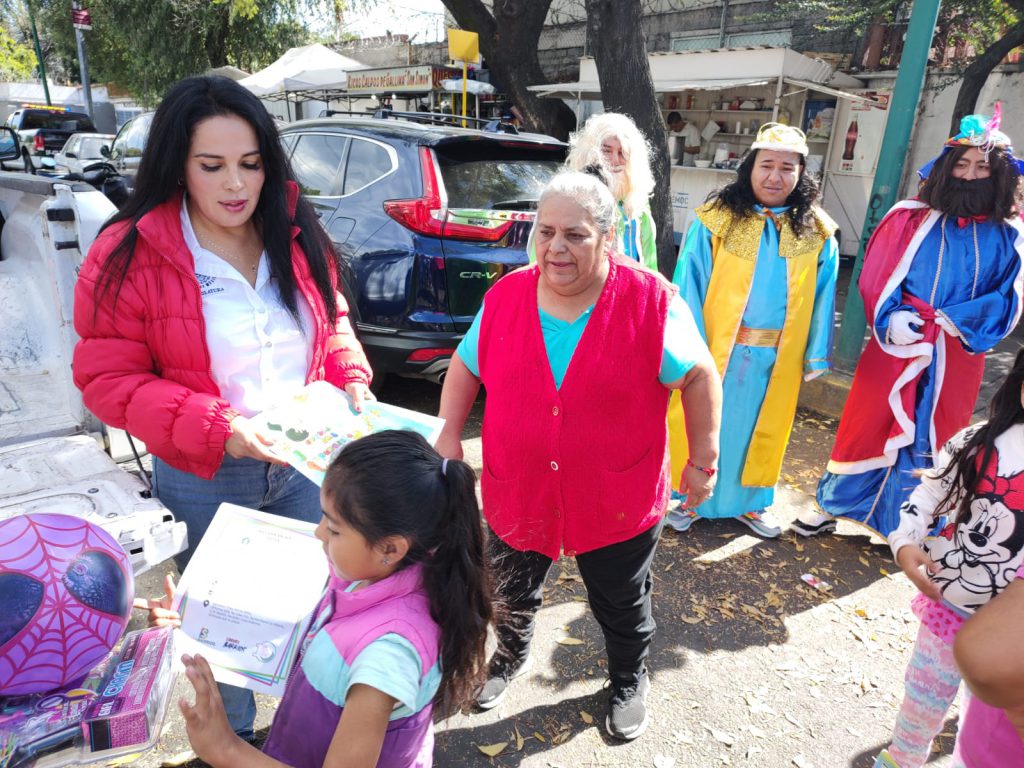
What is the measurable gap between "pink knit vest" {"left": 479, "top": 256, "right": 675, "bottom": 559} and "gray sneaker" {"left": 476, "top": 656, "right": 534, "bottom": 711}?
2.18 ft

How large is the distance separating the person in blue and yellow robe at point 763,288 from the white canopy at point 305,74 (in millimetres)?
16100

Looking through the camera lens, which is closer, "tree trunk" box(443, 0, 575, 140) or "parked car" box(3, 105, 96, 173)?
"tree trunk" box(443, 0, 575, 140)

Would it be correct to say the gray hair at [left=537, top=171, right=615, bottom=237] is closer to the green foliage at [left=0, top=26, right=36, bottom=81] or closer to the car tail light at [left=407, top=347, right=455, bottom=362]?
the car tail light at [left=407, top=347, right=455, bottom=362]

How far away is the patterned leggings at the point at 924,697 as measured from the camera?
1.96 metres

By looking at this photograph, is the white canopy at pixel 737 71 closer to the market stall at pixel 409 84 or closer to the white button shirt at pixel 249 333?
the market stall at pixel 409 84

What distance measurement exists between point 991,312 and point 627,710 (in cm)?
240

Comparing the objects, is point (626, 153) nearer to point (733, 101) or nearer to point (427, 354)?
point (427, 354)

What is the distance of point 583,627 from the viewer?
2.97m

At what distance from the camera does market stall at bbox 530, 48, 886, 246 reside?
10.0 meters

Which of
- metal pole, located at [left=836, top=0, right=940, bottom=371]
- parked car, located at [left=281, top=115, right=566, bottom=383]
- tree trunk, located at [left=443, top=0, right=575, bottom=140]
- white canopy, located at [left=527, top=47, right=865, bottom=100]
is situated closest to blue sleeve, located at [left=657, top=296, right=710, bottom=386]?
parked car, located at [left=281, top=115, right=566, bottom=383]

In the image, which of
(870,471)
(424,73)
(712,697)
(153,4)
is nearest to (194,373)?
(712,697)

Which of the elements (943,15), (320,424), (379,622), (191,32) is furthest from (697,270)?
(191,32)

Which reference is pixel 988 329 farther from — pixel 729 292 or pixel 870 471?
pixel 729 292

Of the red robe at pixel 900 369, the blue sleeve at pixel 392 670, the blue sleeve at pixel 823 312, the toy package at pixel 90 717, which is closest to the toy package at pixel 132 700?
the toy package at pixel 90 717
